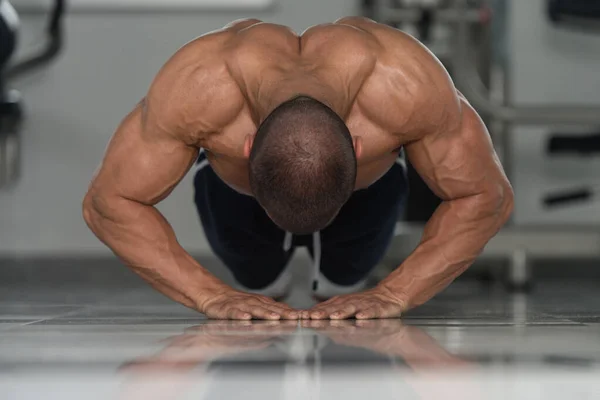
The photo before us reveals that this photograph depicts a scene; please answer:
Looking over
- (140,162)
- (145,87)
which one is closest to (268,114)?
(140,162)

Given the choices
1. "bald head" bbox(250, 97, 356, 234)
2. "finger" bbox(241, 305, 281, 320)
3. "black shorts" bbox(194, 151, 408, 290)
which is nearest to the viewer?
"bald head" bbox(250, 97, 356, 234)

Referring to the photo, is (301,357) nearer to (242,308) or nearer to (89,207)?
(242,308)

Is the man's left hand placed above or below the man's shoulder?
below

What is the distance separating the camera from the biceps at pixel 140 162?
1.76 meters

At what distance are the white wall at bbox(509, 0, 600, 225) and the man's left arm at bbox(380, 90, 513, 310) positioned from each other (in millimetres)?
2532

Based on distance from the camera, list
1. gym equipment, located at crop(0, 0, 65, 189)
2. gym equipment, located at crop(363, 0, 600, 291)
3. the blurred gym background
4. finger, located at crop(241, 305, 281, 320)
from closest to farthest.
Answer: finger, located at crop(241, 305, 281, 320) → gym equipment, located at crop(0, 0, 65, 189) → gym equipment, located at crop(363, 0, 600, 291) → the blurred gym background

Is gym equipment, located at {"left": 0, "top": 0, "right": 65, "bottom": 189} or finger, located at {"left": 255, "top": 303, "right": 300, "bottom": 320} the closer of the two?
finger, located at {"left": 255, "top": 303, "right": 300, "bottom": 320}

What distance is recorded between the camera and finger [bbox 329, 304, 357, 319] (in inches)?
69.1

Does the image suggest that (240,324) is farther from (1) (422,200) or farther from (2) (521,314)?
(1) (422,200)

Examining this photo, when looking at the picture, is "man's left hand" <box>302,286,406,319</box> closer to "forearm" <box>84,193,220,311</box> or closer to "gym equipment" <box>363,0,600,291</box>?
"forearm" <box>84,193,220,311</box>

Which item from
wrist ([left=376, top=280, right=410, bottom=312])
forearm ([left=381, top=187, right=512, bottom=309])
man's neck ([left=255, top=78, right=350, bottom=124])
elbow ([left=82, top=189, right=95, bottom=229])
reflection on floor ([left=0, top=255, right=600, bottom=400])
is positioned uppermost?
man's neck ([left=255, top=78, right=350, bottom=124])

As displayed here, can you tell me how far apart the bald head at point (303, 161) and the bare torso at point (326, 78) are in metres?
0.14

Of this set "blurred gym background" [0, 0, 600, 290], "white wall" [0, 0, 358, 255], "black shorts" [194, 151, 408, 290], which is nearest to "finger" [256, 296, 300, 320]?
"black shorts" [194, 151, 408, 290]

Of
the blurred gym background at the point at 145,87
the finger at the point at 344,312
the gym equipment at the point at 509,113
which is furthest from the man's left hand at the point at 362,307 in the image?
the blurred gym background at the point at 145,87
